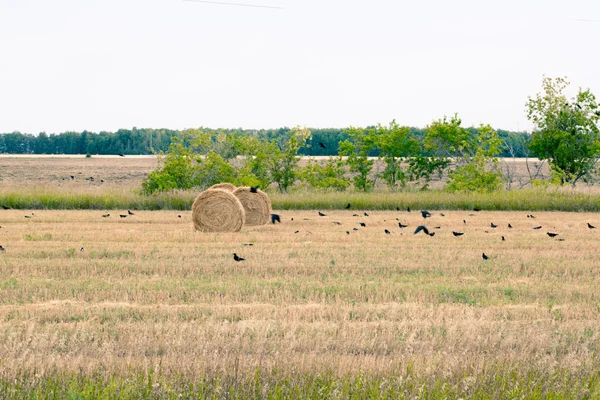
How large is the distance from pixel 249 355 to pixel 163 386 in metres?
1.06

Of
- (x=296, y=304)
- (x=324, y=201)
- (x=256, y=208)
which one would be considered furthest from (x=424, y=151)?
(x=296, y=304)

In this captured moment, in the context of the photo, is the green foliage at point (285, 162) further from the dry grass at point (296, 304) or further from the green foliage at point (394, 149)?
the dry grass at point (296, 304)

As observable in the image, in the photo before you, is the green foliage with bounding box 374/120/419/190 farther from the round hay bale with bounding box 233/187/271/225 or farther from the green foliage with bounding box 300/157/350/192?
the round hay bale with bounding box 233/187/271/225

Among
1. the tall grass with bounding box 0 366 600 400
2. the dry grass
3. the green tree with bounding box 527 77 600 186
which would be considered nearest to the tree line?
the green tree with bounding box 527 77 600 186

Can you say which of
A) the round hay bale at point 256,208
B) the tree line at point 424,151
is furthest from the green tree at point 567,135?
the round hay bale at point 256,208

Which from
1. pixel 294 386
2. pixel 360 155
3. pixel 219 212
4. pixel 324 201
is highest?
pixel 360 155

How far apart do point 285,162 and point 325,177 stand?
2.20m

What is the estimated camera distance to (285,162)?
117 feet

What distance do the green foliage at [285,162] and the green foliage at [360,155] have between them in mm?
2946

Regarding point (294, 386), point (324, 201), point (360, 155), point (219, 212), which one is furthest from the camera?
point (360, 155)

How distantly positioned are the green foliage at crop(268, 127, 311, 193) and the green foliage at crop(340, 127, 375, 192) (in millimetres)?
2946

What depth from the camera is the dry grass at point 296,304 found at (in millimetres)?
6566

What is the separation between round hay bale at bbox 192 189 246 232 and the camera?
1931 cm

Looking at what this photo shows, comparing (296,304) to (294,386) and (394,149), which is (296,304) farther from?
(394,149)
